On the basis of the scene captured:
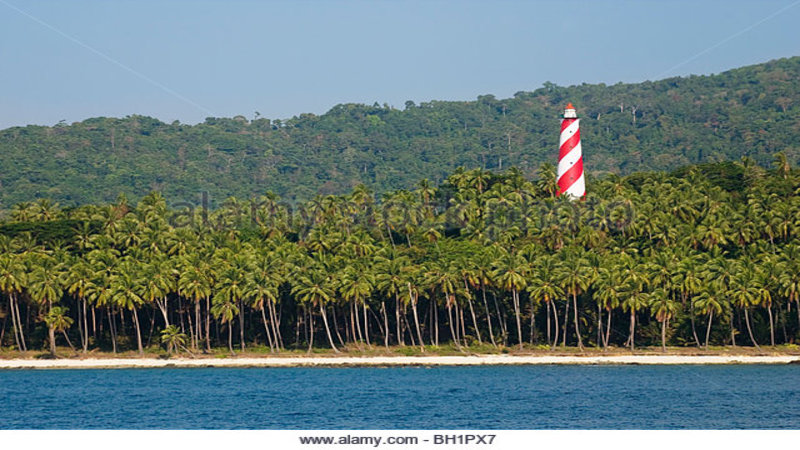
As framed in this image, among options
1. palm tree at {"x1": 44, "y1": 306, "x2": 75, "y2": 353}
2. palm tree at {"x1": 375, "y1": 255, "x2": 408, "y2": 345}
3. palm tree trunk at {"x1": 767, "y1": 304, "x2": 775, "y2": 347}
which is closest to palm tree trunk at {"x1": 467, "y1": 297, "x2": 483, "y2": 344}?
palm tree at {"x1": 375, "y1": 255, "x2": 408, "y2": 345}

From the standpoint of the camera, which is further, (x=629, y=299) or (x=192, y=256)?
(x=192, y=256)

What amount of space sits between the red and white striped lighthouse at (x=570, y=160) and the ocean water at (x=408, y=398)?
35.8 meters

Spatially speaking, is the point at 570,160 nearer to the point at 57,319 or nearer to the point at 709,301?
the point at 709,301

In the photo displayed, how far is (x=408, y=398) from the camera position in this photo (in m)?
82.7

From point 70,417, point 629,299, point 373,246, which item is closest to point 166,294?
point 373,246

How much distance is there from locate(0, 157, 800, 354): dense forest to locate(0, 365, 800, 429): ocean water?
655 cm

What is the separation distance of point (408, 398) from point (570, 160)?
54606mm

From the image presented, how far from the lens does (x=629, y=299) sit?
324 ft

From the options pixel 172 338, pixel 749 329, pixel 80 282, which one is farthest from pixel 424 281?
pixel 80 282

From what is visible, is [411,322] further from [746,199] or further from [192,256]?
[746,199]

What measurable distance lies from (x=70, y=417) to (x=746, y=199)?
80.4 m

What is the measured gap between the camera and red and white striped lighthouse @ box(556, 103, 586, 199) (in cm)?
12862

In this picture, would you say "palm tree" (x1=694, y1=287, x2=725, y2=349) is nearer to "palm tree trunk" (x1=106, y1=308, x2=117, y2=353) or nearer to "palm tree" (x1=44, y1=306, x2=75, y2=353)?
"palm tree trunk" (x1=106, y1=308, x2=117, y2=353)
